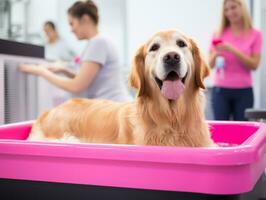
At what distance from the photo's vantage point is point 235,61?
2.07 metres

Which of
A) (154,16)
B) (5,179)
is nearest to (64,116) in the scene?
(5,179)

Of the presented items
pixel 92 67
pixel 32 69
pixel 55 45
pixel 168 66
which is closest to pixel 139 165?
pixel 168 66

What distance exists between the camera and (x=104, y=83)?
1.75 meters

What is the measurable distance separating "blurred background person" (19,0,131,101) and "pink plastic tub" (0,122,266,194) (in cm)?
76

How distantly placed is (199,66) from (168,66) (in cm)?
Answer: 15

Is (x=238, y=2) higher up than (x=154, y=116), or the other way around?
(x=238, y=2)

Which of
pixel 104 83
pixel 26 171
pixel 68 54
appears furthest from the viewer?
pixel 68 54

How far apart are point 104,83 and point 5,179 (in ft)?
3.27

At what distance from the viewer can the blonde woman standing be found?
6.72 feet

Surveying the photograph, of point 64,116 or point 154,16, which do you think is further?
point 154,16

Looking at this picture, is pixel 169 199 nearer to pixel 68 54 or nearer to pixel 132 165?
pixel 132 165

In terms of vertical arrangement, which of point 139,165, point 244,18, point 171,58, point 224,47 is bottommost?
point 139,165

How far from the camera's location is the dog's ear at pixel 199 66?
108 cm

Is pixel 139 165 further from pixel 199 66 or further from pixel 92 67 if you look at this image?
pixel 92 67
